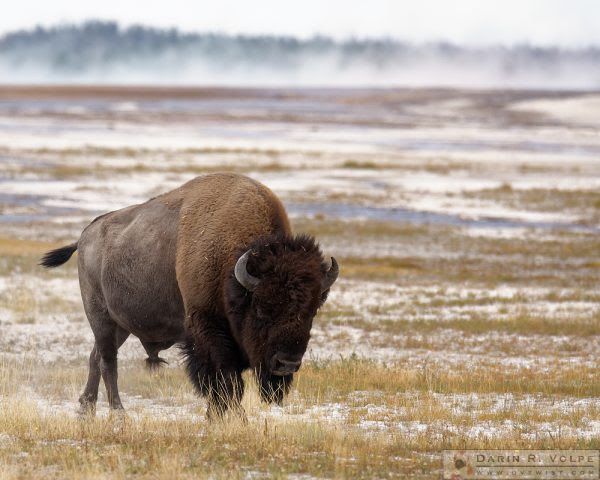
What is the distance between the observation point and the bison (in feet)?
24.2

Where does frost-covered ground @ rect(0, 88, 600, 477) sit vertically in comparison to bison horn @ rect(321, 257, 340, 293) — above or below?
below

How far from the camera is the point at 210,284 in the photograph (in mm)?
7945

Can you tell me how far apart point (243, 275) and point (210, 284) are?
0.64 metres

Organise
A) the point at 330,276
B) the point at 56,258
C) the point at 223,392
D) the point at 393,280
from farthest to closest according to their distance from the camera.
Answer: the point at 393,280, the point at 56,258, the point at 223,392, the point at 330,276

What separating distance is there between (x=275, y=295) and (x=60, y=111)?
91.4m

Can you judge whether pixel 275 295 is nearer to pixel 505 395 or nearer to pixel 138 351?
pixel 505 395

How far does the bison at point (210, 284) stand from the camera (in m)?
7.39

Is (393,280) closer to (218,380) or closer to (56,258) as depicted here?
(56,258)

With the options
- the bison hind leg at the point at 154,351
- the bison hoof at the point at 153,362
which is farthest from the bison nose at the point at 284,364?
the bison hoof at the point at 153,362

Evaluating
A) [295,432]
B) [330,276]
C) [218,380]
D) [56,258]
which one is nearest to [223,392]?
[218,380]

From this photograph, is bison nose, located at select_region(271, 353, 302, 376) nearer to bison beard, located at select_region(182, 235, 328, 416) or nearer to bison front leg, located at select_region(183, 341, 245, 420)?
bison beard, located at select_region(182, 235, 328, 416)

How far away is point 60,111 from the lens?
311 ft

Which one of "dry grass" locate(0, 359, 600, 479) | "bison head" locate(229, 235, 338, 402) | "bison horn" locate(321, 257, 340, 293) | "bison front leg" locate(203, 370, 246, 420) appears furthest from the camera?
"bison front leg" locate(203, 370, 246, 420)

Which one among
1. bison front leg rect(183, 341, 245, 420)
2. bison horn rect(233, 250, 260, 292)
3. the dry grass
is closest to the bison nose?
the dry grass
